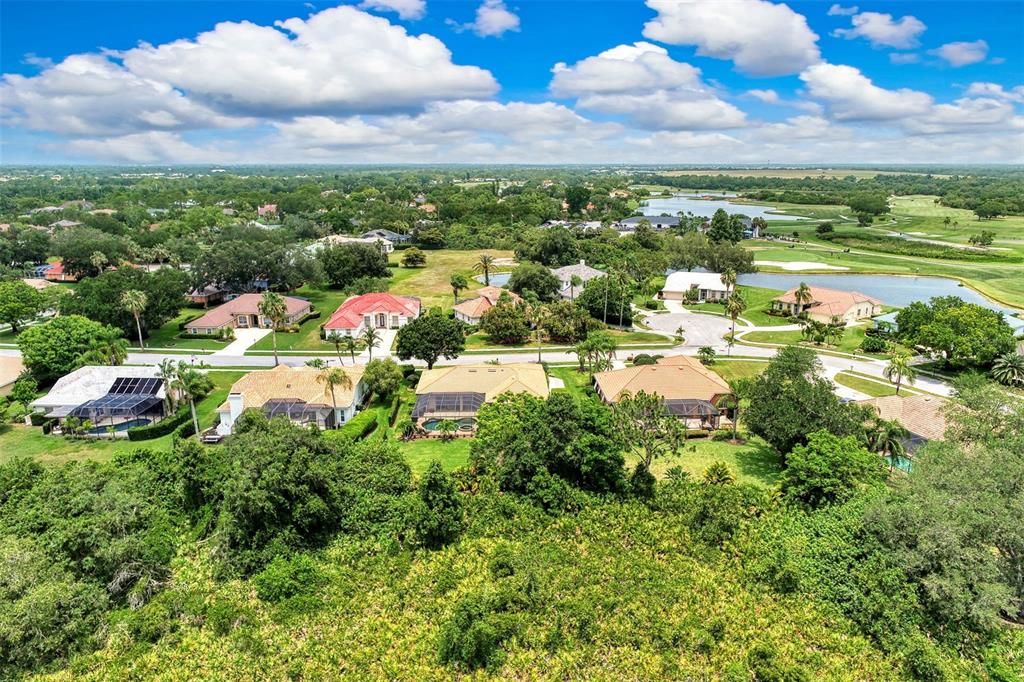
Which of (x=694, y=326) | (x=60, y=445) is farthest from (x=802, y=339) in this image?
(x=60, y=445)

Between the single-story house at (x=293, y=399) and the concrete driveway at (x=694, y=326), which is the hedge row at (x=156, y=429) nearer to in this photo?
the single-story house at (x=293, y=399)

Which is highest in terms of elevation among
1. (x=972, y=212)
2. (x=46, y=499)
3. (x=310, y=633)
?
(x=972, y=212)

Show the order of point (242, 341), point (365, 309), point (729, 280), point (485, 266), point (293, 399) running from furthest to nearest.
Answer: point (485, 266) < point (729, 280) < point (365, 309) < point (242, 341) < point (293, 399)

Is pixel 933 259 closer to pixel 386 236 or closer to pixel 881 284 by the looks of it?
pixel 881 284

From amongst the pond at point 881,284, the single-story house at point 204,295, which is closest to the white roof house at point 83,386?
the single-story house at point 204,295

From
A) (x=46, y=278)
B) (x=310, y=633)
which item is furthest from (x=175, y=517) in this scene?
(x=46, y=278)

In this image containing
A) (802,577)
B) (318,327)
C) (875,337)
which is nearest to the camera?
(802,577)

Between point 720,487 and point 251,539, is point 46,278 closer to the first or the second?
point 251,539
